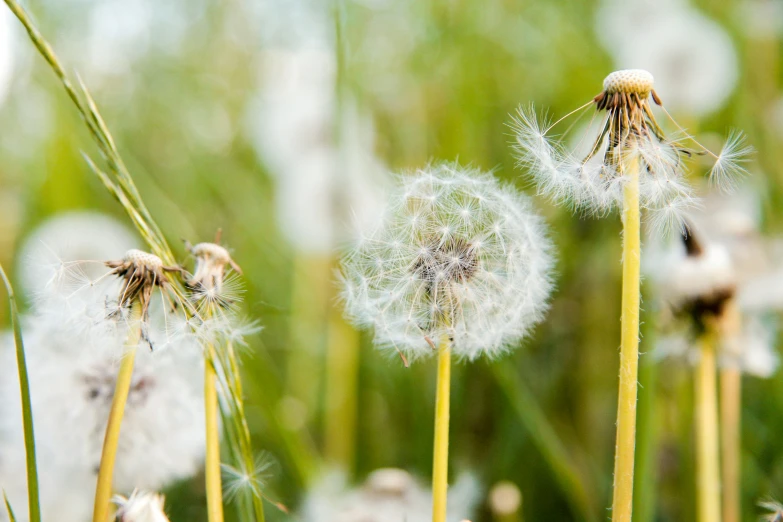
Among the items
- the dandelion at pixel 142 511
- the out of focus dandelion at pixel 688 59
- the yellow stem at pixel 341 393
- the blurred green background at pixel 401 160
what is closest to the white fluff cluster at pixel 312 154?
the blurred green background at pixel 401 160

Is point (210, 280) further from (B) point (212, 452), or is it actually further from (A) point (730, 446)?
(A) point (730, 446)

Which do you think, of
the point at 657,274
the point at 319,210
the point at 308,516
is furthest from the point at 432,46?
the point at 308,516

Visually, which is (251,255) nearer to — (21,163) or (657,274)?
(21,163)

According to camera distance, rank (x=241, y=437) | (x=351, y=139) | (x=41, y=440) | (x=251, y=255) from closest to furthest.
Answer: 1. (x=241, y=437)
2. (x=41, y=440)
3. (x=351, y=139)
4. (x=251, y=255)

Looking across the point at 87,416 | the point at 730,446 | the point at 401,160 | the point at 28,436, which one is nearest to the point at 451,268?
the point at 28,436

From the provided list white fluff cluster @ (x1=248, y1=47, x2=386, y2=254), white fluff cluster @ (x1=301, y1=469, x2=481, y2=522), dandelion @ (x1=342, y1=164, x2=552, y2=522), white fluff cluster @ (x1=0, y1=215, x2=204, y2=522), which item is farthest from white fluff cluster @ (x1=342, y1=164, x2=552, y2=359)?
white fluff cluster @ (x1=248, y1=47, x2=386, y2=254)
